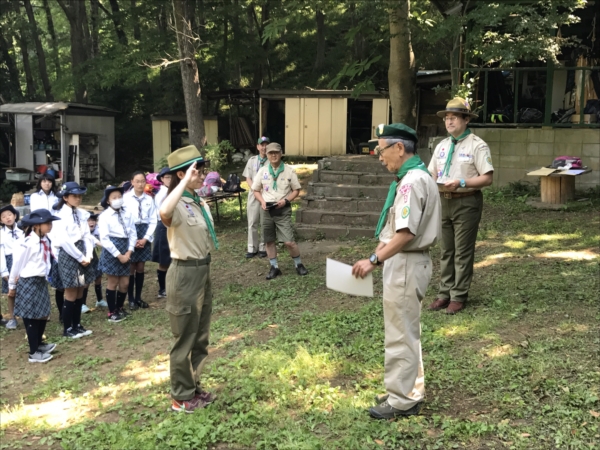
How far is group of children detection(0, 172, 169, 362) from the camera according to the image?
6.57 meters

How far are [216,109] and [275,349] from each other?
18856mm

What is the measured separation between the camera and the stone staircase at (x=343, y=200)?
34.1ft

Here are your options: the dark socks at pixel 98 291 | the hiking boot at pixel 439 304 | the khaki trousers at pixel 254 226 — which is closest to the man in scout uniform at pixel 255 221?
the khaki trousers at pixel 254 226

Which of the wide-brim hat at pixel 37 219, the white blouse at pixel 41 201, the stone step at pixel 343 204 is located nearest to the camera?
the wide-brim hat at pixel 37 219

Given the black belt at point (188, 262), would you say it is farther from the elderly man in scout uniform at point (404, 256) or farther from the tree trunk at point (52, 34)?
the tree trunk at point (52, 34)

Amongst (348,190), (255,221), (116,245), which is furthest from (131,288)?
(348,190)

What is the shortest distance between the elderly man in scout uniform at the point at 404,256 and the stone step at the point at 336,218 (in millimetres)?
6522

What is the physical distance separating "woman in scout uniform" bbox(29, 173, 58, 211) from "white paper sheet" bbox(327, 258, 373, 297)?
7339 mm

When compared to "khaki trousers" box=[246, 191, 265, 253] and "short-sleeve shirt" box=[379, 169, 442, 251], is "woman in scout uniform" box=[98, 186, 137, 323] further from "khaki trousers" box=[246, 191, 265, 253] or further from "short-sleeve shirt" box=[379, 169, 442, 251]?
"short-sleeve shirt" box=[379, 169, 442, 251]

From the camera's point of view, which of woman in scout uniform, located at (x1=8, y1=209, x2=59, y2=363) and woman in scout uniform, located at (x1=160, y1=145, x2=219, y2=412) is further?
woman in scout uniform, located at (x1=8, y1=209, x2=59, y2=363)

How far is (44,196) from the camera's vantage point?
985 centimetres

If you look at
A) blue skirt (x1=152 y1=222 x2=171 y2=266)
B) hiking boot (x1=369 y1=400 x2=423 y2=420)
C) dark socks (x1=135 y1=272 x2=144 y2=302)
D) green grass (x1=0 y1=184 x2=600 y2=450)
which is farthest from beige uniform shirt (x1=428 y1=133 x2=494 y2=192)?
dark socks (x1=135 y1=272 x2=144 y2=302)

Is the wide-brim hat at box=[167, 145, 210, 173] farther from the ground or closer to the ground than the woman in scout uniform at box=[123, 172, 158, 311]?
farther from the ground

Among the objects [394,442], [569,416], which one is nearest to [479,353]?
[569,416]
